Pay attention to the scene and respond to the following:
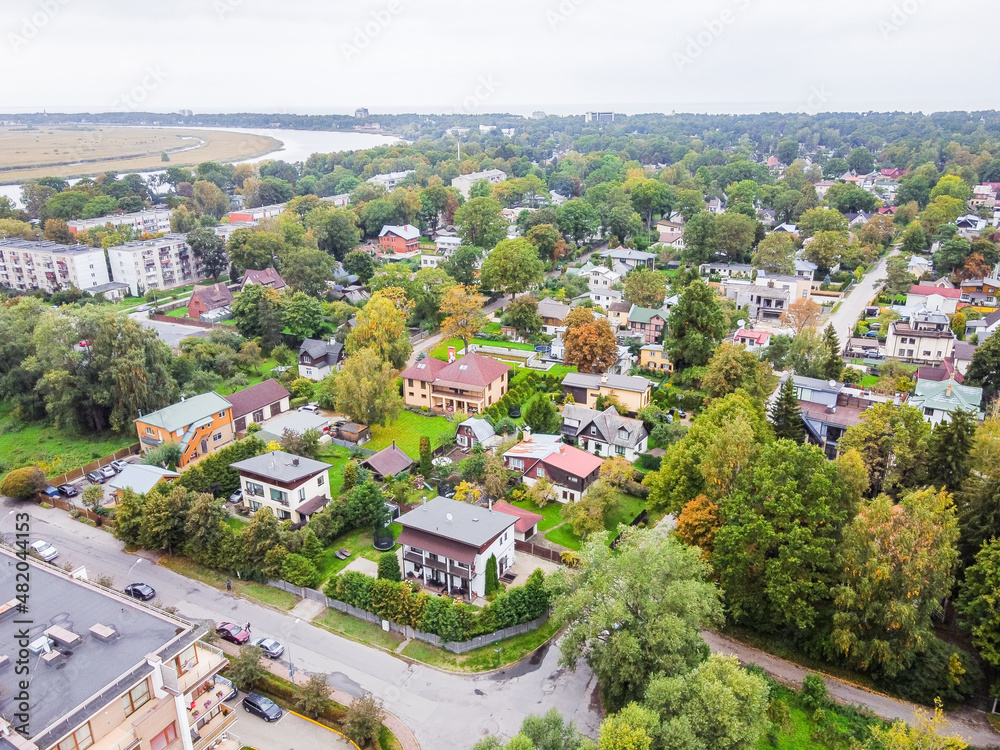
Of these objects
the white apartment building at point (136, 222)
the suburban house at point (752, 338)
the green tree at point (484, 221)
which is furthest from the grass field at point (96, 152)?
the suburban house at point (752, 338)

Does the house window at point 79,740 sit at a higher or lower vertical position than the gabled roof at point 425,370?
higher

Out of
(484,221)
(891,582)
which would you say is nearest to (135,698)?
(891,582)

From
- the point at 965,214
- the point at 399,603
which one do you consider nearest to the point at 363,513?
the point at 399,603

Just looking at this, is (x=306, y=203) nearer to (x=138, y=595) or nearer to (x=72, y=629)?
(x=138, y=595)

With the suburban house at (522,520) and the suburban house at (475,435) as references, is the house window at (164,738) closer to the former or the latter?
the suburban house at (522,520)

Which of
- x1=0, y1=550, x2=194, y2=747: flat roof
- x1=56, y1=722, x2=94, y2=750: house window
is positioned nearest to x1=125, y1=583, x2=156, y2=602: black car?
x1=0, y1=550, x2=194, y2=747: flat roof

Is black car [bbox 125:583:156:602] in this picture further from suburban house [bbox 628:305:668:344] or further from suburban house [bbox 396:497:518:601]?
suburban house [bbox 628:305:668:344]

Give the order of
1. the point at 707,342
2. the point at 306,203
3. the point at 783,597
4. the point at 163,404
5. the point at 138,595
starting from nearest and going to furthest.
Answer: the point at 783,597 → the point at 138,595 → the point at 163,404 → the point at 707,342 → the point at 306,203
